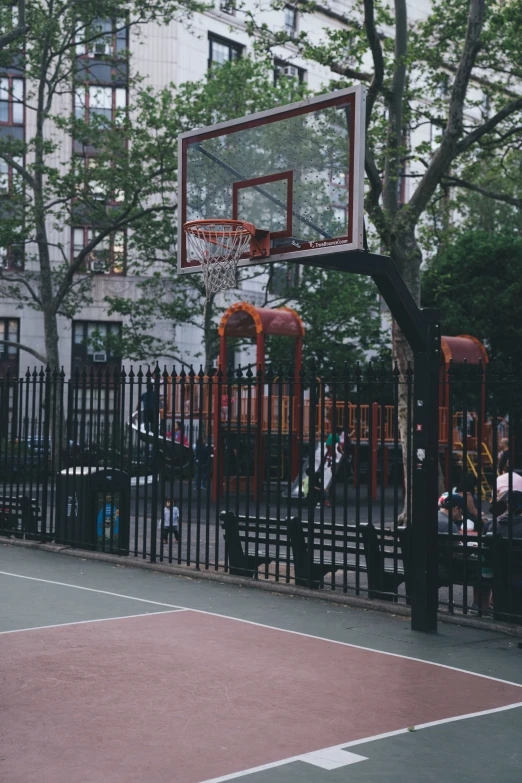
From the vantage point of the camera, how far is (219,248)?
11469mm

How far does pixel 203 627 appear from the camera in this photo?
377 inches

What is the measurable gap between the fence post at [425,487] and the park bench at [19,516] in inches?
306

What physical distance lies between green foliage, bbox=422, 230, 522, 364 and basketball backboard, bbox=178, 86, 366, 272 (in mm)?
24656

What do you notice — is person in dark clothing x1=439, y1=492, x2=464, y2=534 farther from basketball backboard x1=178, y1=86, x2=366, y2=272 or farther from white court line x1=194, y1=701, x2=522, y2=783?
white court line x1=194, y1=701, x2=522, y2=783

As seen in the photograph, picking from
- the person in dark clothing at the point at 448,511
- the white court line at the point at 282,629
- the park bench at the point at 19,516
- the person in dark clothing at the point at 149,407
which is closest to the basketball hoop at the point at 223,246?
the person in dark clothing at the point at 149,407

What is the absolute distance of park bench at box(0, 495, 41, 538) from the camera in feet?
51.4

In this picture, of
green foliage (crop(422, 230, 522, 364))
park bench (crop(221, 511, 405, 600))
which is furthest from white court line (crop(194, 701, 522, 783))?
green foliage (crop(422, 230, 522, 364))

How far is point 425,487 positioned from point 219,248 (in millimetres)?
3844

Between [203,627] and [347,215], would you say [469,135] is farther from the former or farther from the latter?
[203,627]

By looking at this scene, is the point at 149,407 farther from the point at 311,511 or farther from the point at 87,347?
the point at 87,347

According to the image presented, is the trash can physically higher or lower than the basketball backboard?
lower

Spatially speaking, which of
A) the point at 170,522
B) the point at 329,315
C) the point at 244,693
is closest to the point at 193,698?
the point at 244,693

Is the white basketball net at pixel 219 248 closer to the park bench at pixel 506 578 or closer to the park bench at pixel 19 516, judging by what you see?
the park bench at pixel 506 578

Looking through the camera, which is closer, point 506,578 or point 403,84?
point 506,578
